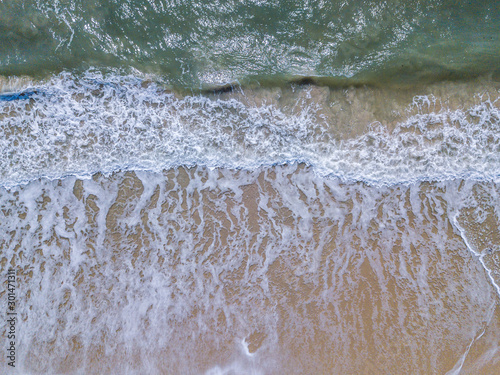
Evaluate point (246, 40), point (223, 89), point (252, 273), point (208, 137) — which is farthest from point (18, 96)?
point (252, 273)

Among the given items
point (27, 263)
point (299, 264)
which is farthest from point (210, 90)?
point (27, 263)

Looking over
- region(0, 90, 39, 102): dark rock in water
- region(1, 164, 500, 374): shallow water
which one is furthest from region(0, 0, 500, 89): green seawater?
region(1, 164, 500, 374): shallow water

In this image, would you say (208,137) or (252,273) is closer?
(252,273)

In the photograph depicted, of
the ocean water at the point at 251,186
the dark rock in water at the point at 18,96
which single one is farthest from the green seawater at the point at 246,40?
the dark rock in water at the point at 18,96

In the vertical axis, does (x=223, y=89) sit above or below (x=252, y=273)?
above

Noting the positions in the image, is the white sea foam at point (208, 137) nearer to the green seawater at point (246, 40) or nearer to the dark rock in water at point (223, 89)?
the dark rock in water at point (223, 89)

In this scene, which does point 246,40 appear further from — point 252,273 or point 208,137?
point 252,273

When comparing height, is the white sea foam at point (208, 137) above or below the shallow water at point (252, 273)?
above

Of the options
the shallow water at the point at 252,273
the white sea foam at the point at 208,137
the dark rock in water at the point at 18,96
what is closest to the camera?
the shallow water at the point at 252,273
